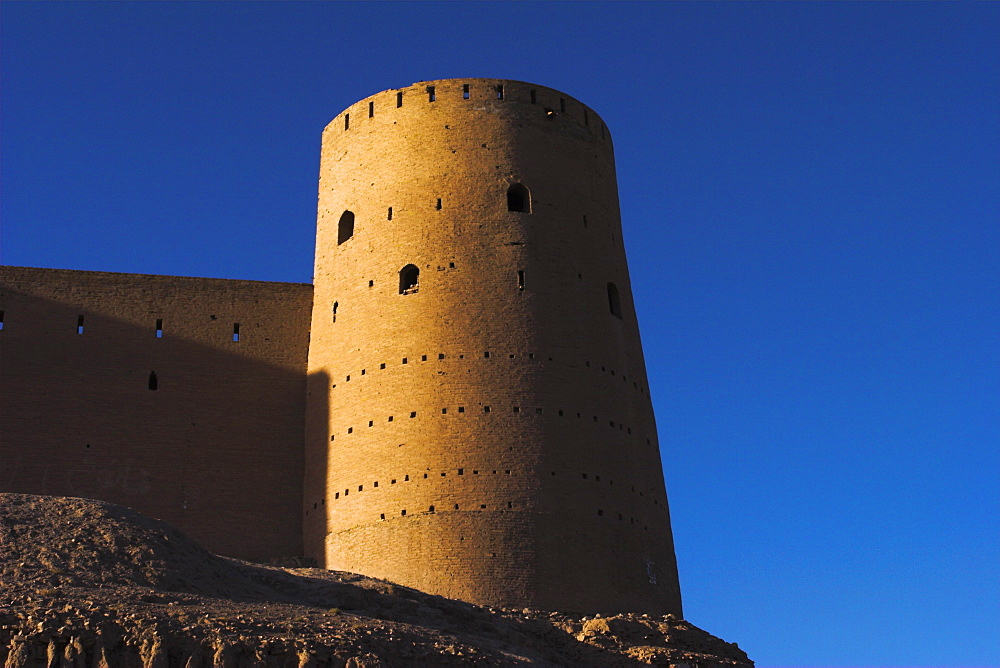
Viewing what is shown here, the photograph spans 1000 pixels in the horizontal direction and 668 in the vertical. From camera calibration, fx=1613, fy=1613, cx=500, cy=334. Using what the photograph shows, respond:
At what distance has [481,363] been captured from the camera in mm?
25250

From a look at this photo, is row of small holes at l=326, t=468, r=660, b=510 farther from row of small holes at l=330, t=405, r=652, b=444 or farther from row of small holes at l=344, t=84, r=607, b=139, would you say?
row of small holes at l=344, t=84, r=607, b=139

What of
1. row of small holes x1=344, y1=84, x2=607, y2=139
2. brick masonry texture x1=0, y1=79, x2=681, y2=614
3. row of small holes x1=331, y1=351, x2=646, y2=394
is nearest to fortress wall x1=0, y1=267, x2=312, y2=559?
brick masonry texture x1=0, y1=79, x2=681, y2=614

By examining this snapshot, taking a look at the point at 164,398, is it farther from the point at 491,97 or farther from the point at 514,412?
the point at 491,97

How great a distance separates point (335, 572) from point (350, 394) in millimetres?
4099

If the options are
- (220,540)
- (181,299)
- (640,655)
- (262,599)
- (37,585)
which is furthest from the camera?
(181,299)

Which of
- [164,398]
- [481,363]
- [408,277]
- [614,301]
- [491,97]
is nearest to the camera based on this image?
[481,363]

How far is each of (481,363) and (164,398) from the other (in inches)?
223

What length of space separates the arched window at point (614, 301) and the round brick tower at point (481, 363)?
0.09 feet

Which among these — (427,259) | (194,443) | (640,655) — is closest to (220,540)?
(194,443)

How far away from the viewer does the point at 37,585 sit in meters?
18.4

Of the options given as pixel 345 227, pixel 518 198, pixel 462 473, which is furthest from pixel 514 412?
pixel 345 227

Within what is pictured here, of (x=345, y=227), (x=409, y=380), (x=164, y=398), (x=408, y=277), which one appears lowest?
(x=409, y=380)

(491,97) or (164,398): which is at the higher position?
(491,97)

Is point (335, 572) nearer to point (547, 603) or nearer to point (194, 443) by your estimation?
point (547, 603)
